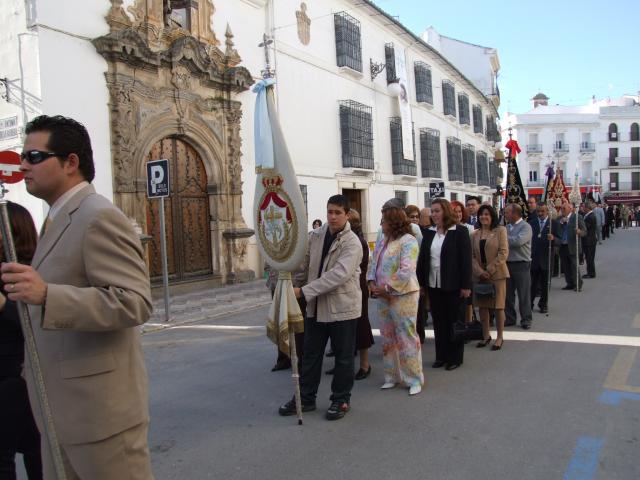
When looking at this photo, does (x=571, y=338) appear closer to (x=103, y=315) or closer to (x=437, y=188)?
(x=103, y=315)

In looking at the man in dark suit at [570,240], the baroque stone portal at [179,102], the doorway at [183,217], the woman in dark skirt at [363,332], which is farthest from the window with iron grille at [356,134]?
the woman in dark skirt at [363,332]

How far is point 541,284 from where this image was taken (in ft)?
29.3

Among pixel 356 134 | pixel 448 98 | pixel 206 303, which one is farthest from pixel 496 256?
pixel 448 98

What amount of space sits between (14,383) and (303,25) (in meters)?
16.6

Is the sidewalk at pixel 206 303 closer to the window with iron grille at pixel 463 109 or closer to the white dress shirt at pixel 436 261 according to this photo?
the white dress shirt at pixel 436 261

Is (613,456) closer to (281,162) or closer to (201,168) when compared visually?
(281,162)

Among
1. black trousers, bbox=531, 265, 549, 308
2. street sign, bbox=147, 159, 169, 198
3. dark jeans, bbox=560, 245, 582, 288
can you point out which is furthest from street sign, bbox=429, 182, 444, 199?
street sign, bbox=147, 159, 169, 198

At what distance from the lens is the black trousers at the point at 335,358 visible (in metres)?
4.45

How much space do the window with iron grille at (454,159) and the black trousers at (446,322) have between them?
24398 millimetres

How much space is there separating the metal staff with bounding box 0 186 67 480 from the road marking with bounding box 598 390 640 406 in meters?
4.28

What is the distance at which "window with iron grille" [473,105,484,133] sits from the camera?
116 feet

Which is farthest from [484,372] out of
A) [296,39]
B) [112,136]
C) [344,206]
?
[296,39]

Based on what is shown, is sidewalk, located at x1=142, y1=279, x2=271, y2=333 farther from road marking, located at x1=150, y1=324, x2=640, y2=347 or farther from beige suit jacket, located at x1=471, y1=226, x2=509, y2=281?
beige suit jacket, located at x1=471, y1=226, x2=509, y2=281

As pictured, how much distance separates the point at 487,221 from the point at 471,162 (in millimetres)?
28016
